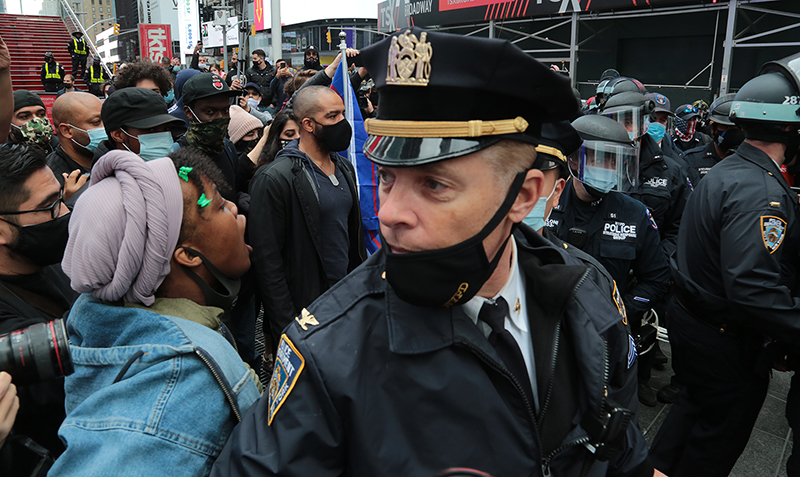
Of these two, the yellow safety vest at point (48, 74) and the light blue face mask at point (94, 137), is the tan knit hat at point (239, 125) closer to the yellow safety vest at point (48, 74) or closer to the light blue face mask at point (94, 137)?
the light blue face mask at point (94, 137)

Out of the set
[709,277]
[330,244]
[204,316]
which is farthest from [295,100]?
[709,277]

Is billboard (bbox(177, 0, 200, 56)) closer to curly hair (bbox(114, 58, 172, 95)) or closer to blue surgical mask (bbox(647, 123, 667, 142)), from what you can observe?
curly hair (bbox(114, 58, 172, 95))

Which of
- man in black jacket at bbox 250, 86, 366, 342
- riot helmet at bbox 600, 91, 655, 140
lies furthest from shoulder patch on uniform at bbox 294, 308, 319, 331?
riot helmet at bbox 600, 91, 655, 140

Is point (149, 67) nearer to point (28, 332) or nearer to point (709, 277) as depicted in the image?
point (28, 332)

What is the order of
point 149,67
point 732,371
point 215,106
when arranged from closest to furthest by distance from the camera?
1. point 732,371
2. point 215,106
3. point 149,67

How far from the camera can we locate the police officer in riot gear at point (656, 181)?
4785 mm

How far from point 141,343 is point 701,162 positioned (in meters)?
6.27

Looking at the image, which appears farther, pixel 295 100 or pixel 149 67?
pixel 149 67

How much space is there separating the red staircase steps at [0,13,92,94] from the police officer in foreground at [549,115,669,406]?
22022 mm

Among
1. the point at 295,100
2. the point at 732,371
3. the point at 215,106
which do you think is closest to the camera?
the point at 732,371

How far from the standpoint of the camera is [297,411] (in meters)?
1.16

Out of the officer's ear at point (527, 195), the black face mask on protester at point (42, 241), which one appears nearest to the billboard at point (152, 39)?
the black face mask on protester at point (42, 241)

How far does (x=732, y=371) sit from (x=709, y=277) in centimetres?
54

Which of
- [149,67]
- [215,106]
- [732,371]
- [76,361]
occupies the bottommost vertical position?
[732,371]
